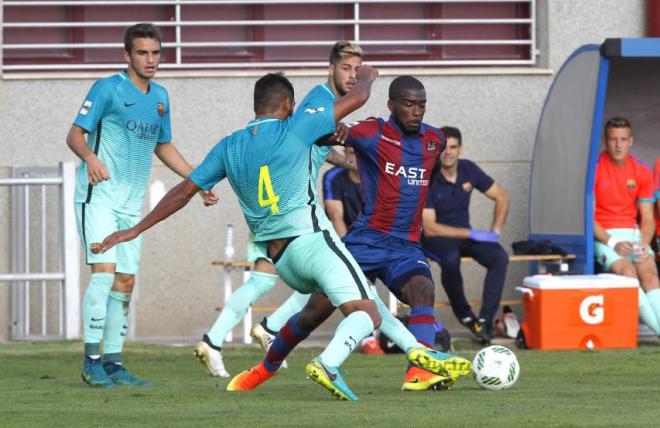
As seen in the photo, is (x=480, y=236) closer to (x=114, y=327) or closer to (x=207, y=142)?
(x=207, y=142)

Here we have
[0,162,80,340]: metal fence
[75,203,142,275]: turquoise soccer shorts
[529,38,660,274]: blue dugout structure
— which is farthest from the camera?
[0,162,80,340]: metal fence

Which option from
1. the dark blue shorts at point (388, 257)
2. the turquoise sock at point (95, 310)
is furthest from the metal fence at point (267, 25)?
the dark blue shorts at point (388, 257)

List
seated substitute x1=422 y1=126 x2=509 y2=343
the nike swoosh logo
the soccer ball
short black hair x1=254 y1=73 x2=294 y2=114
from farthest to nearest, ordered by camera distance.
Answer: seated substitute x1=422 y1=126 x2=509 y2=343, the soccer ball, short black hair x1=254 y1=73 x2=294 y2=114, the nike swoosh logo

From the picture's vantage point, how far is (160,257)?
1439 cm

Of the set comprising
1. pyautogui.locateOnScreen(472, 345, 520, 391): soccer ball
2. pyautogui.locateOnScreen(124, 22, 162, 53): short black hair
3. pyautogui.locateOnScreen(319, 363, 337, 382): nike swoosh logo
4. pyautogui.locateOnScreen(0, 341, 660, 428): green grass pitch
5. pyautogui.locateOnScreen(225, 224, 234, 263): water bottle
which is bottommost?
pyautogui.locateOnScreen(0, 341, 660, 428): green grass pitch

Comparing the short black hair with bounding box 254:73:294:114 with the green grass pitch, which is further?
the short black hair with bounding box 254:73:294:114

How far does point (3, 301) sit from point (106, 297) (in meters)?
5.09

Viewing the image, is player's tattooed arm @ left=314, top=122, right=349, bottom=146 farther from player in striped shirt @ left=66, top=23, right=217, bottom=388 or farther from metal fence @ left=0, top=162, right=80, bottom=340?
metal fence @ left=0, top=162, right=80, bottom=340

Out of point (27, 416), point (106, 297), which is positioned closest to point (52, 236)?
point (106, 297)

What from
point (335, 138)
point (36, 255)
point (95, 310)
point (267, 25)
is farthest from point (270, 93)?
point (267, 25)

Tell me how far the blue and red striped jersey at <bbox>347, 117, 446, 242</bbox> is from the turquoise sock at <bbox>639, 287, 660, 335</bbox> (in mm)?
4285

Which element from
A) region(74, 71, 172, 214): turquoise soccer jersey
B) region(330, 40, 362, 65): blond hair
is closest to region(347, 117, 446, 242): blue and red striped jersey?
region(330, 40, 362, 65): blond hair

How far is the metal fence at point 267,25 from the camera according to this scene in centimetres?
1471

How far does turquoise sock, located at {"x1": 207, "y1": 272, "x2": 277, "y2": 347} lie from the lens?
10.2 meters
